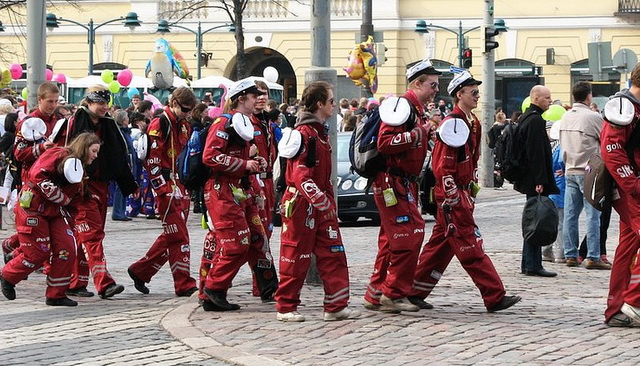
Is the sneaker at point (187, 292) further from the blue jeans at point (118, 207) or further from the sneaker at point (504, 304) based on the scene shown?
the blue jeans at point (118, 207)

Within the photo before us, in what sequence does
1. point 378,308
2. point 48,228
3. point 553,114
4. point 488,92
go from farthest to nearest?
1. point 488,92
2. point 553,114
3. point 48,228
4. point 378,308

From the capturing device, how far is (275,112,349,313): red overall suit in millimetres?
10359

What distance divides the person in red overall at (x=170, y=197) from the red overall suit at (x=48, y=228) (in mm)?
776

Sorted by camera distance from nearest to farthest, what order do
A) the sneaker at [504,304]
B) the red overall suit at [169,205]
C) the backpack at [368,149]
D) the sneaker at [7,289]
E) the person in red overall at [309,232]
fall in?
1. the person in red overall at [309,232]
2. the backpack at [368,149]
3. the sneaker at [504,304]
4. the sneaker at [7,289]
5. the red overall suit at [169,205]

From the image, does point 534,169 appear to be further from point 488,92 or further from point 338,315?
point 488,92

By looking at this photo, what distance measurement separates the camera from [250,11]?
176 ft

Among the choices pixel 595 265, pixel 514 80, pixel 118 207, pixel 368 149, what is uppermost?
pixel 514 80

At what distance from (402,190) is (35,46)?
24.2 feet

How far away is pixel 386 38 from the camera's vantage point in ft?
169

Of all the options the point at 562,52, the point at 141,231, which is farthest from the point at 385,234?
the point at 562,52

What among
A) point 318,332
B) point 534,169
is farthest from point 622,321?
point 534,169

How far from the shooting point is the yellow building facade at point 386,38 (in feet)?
164

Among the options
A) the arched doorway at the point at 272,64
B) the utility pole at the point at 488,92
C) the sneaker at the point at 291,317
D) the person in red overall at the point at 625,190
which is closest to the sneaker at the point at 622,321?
the person in red overall at the point at 625,190

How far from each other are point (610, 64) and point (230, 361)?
70.0ft
